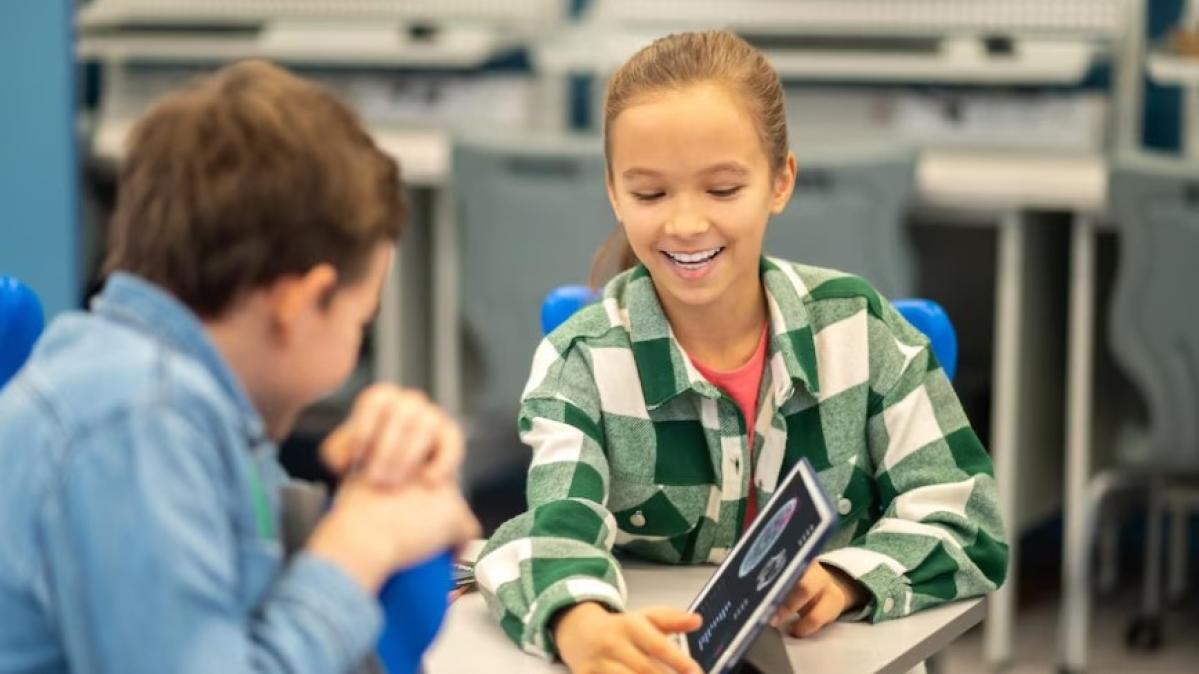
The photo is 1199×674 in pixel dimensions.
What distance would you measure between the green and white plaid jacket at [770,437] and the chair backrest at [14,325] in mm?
406

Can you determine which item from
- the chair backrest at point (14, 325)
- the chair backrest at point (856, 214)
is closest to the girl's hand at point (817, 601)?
the chair backrest at point (14, 325)

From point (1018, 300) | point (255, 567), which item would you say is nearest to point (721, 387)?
point (255, 567)

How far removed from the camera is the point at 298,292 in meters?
0.93

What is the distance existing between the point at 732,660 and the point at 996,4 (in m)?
2.45

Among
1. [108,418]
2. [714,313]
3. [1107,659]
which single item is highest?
[108,418]

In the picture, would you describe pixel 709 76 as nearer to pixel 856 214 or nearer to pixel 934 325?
pixel 934 325

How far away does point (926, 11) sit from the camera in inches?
134

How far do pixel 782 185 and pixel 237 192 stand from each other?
74 cm

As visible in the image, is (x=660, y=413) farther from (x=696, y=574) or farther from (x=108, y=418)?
(x=108, y=418)

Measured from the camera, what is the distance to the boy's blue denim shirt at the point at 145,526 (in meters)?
0.85

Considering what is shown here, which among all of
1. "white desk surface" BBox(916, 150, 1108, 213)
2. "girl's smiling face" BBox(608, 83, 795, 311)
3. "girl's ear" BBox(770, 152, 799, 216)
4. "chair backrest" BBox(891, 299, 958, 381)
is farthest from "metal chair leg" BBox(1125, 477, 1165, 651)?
"girl's smiling face" BBox(608, 83, 795, 311)

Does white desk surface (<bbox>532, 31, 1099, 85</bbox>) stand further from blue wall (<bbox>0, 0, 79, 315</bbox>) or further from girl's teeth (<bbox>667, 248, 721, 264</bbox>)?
girl's teeth (<bbox>667, 248, 721, 264</bbox>)

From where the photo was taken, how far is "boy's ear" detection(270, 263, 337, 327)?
0.93 meters

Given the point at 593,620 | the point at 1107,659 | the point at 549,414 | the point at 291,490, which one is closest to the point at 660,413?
the point at 549,414
